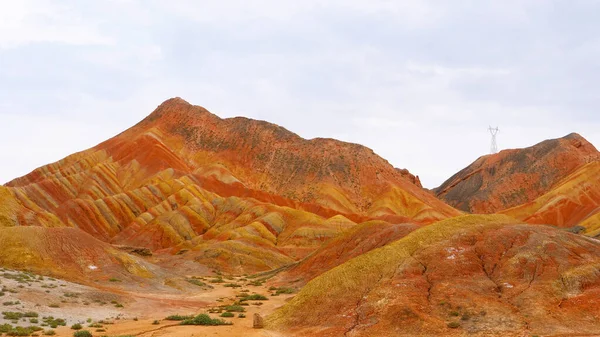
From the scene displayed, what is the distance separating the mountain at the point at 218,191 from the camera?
96.9m

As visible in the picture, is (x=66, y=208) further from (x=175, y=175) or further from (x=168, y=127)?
(x=168, y=127)

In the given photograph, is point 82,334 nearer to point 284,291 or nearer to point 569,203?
point 284,291

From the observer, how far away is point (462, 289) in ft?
104

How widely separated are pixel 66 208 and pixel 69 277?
6368 cm

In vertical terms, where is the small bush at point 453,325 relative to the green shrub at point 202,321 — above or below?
below

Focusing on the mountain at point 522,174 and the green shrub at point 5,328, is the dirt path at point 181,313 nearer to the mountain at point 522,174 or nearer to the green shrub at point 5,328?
the green shrub at point 5,328

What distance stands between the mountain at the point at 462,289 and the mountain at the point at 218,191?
46.7 metres

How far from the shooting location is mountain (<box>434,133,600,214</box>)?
162 metres

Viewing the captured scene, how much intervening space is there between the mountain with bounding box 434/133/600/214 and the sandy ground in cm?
13684

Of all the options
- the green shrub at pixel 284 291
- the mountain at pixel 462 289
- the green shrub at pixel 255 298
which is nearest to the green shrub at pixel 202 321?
the mountain at pixel 462 289

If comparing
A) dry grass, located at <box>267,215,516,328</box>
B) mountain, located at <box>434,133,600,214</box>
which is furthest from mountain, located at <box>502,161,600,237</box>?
dry grass, located at <box>267,215,516,328</box>

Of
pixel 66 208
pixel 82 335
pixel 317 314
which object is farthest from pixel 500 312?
pixel 66 208

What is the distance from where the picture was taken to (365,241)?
171ft

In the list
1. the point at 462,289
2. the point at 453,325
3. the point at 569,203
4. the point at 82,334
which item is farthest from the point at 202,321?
the point at 569,203
